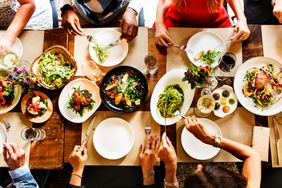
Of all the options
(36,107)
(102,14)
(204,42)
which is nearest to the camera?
(36,107)

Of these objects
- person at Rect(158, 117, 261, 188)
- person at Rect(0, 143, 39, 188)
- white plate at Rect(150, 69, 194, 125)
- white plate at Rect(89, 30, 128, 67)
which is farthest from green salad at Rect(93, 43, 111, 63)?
person at Rect(0, 143, 39, 188)

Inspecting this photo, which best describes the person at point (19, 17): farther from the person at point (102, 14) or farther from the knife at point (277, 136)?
the knife at point (277, 136)

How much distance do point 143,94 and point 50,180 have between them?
Answer: 1.15m

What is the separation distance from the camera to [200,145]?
1.77 metres

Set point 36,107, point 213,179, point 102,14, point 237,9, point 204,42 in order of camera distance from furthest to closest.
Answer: point 102,14 < point 237,9 < point 204,42 < point 36,107 < point 213,179

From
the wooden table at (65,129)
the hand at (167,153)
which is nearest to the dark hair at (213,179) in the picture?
the hand at (167,153)

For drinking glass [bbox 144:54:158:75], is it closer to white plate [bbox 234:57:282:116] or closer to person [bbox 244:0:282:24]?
white plate [bbox 234:57:282:116]

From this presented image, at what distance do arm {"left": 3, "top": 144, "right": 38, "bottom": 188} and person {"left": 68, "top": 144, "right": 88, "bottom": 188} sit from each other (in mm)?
246

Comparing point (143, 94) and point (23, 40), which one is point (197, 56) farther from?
point (23, 40)

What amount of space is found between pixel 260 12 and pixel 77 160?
1.70 m

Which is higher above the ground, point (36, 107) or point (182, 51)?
point (182, 51)

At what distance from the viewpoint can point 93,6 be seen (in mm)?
2111

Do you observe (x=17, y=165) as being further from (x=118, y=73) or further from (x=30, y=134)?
(x=118, y=73)

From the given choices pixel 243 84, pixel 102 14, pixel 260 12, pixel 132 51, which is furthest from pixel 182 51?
pixel 260 12
